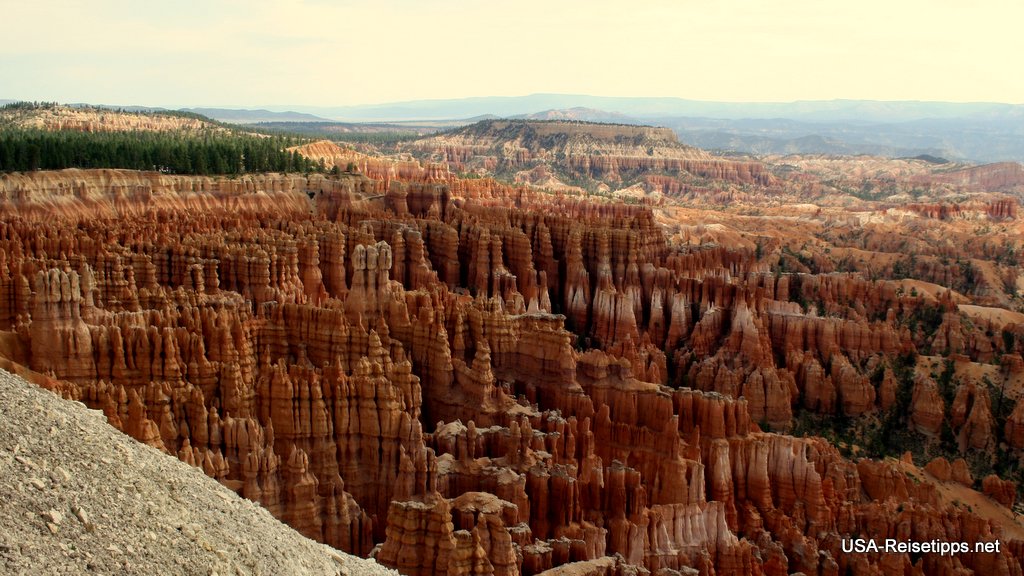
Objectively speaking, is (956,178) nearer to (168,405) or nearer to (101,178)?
(101,178)

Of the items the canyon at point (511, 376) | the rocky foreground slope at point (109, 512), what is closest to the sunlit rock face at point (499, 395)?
the canyon at point (511, 376)

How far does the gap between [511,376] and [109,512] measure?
22.2 m

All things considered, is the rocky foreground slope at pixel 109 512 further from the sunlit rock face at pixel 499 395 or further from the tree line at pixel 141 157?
the tree line at pixel 141 157

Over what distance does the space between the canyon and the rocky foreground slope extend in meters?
5.71

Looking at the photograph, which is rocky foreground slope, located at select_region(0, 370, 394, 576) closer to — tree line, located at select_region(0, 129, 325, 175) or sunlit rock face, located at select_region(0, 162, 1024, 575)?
sunlit rock face, located at select_region(0, 162, 1024, 575)

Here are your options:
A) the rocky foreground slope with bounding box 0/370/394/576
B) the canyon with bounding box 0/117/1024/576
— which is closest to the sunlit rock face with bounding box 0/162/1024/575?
the canyon with bounding box 0/117/1024/576

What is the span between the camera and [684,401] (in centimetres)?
3034

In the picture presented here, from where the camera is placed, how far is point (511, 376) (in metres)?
33.1

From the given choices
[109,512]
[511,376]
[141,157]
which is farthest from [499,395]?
[141,157]

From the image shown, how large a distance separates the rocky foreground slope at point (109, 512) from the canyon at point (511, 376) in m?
5.71

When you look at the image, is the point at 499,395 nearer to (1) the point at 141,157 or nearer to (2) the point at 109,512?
(2) the point at 109,512

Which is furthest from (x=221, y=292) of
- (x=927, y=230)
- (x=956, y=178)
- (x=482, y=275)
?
(x=956, y=178)

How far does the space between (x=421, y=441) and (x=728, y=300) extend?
100ft

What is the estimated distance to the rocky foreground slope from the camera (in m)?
10.4
